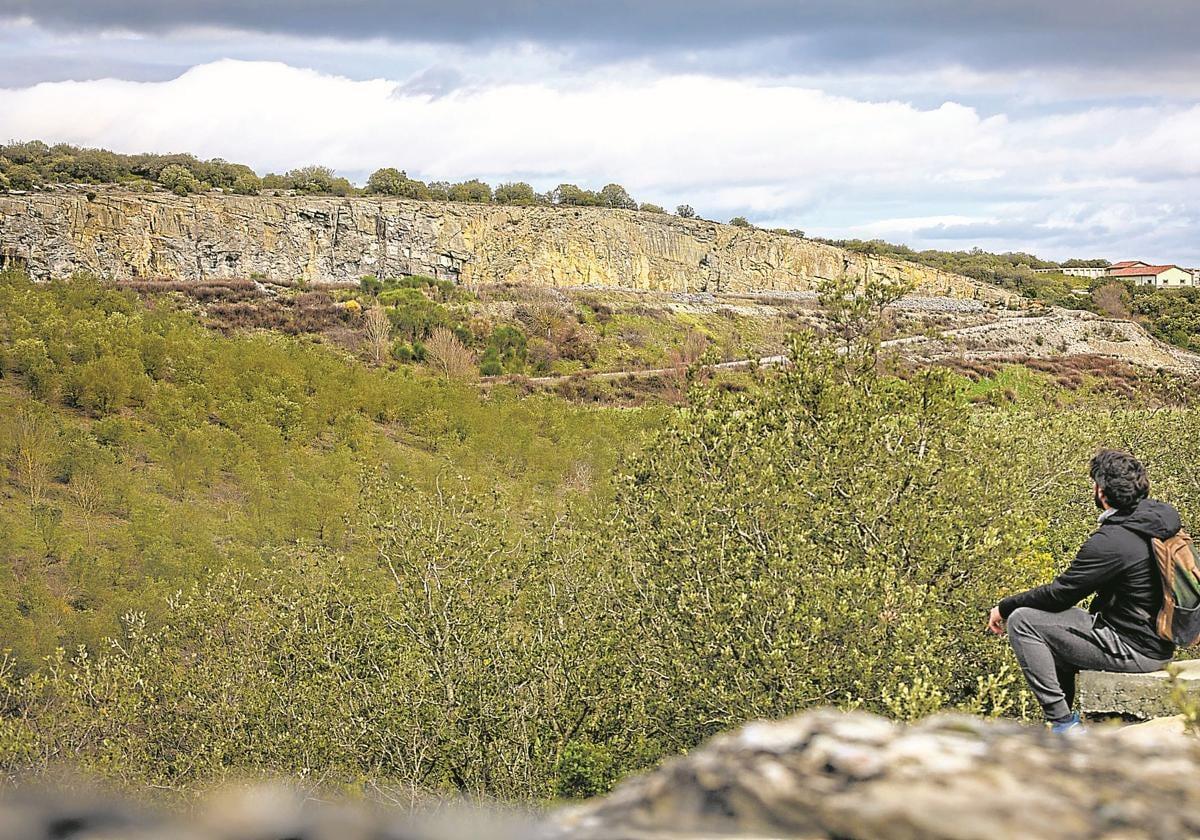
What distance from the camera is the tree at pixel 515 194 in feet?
363

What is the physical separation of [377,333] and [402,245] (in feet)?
156

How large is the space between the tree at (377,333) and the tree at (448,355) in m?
2.20

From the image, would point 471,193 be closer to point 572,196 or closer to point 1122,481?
point 572,196

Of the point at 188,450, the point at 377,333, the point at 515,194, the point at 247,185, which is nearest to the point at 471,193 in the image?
the point at 515,194

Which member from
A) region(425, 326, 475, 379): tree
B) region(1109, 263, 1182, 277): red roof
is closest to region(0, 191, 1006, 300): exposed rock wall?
region(425, 326, 475, 379): tree

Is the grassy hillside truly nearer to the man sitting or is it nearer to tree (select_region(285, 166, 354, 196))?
the man sitting

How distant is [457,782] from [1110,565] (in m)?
9.17

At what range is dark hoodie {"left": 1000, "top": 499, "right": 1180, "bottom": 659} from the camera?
582 centimetres

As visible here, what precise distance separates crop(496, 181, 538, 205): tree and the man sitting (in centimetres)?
10657

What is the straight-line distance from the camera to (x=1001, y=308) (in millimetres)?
101000

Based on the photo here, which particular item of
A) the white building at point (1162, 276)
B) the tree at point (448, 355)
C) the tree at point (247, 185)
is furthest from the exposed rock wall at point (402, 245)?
the white building at point (1162, 276)

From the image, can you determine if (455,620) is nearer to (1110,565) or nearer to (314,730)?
(314,730)

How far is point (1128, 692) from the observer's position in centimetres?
620

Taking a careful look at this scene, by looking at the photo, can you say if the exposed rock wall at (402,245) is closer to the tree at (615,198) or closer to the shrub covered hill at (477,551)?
the tree at (615,198)
